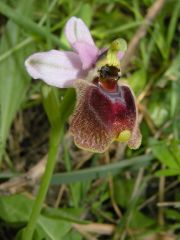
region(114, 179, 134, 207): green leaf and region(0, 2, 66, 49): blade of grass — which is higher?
region(0, 2, 66, 49): blade of grass

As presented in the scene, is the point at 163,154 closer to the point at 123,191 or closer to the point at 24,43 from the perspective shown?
the point at 123,191

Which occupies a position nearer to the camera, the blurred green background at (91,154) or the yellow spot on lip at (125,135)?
the yellow spot on lip at (125,135)

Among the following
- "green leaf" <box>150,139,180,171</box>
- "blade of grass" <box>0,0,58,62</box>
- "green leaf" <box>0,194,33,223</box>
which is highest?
"blade of grass" <box>0,0,58,62</box>

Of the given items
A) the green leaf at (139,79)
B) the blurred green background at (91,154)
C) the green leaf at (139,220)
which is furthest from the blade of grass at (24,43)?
the green leaf at (139,220)

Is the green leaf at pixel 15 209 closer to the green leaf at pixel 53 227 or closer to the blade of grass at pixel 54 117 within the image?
the green leaf at pixel 53 227

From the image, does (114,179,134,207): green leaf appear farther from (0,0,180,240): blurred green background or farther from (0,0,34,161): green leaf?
(0,0,34,161): green leaf

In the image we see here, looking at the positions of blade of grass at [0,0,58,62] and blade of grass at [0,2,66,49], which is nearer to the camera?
blade of grass at [0,2,66,49]

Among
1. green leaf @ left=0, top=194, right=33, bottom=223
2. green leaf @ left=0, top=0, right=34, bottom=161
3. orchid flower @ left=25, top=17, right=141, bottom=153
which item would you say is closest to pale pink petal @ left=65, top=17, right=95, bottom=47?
orchid flower @ left=25, top=17, right=141, bottom=153

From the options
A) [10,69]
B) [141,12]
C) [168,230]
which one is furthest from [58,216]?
[141,12]

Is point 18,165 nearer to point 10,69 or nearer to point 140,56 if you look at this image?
Result: point 10,69
